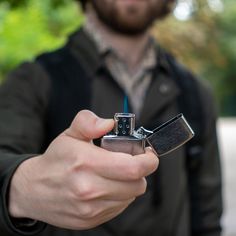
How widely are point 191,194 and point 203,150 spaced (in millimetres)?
199

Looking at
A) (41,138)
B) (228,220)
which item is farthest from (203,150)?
(228,220)

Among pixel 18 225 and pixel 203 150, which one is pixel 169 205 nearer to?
pixel 203 150

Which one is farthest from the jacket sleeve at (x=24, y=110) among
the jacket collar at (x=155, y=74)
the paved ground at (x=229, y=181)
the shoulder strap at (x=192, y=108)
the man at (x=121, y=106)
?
the paved ground at (x=229, y=181)

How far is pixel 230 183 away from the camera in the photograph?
35.5 feet

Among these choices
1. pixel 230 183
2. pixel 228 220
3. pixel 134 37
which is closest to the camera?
pixel 134 37

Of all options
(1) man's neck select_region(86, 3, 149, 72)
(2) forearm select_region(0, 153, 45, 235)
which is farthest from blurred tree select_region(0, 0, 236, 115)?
(2) forearm select_region(0, 153, 45, 235)

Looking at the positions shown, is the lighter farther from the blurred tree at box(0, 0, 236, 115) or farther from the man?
the blurred tree at box(0, 0, 236, 115)

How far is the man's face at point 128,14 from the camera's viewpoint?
7.22 feet

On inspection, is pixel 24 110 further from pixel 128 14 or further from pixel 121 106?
pixel 128 14

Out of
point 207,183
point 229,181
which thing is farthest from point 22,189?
point 229,181

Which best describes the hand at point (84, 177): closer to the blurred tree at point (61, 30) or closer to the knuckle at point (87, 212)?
the knuckle at point (87, 212)

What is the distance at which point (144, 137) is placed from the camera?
91cm

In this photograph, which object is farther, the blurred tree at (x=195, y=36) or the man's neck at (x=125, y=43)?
the blurred tree at (x=195, y=36)

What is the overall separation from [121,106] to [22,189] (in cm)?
100
